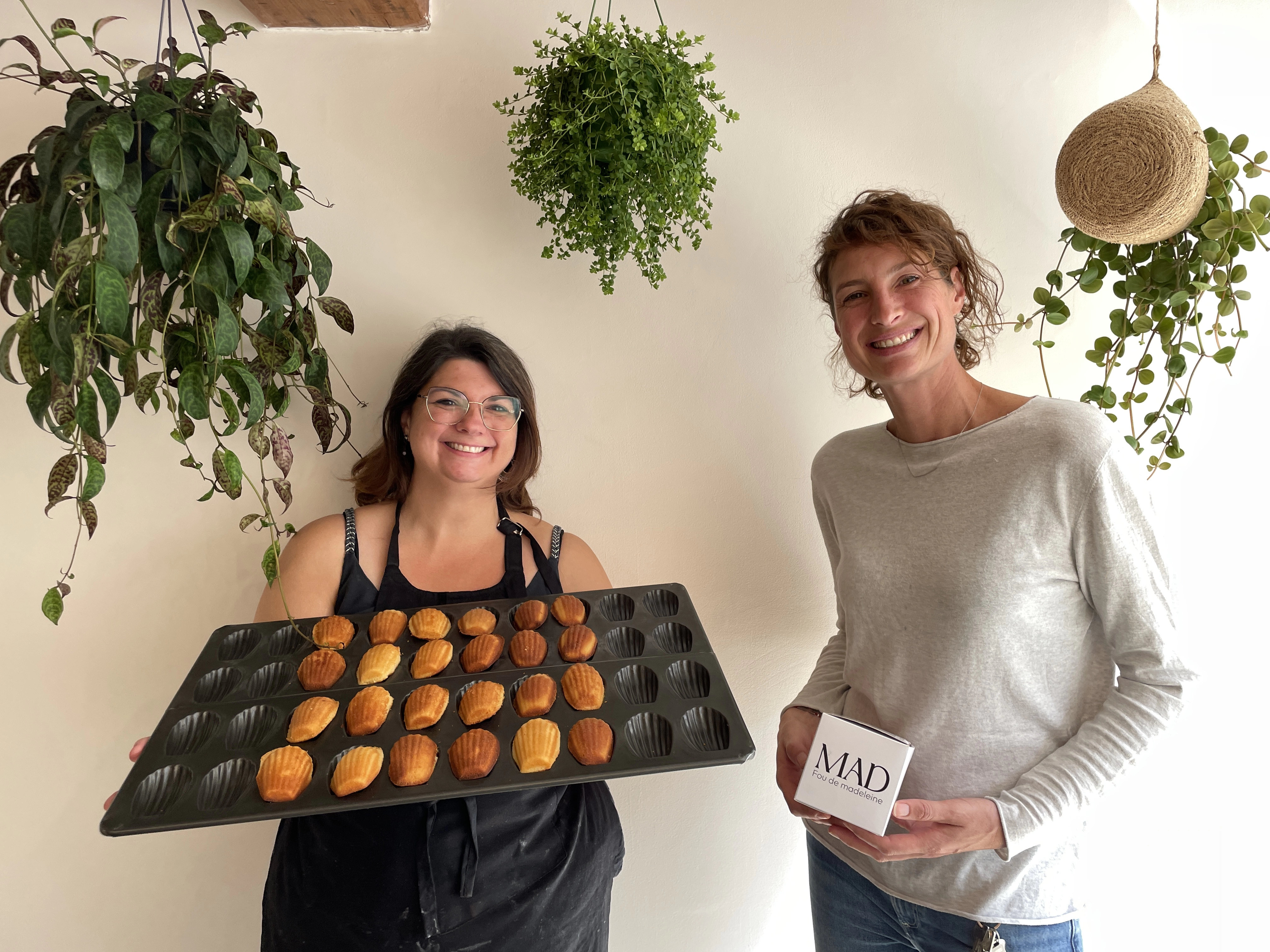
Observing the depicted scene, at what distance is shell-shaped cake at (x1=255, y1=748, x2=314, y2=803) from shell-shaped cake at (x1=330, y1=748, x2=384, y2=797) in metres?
0.04

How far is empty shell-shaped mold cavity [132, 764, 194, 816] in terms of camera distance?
1.08m

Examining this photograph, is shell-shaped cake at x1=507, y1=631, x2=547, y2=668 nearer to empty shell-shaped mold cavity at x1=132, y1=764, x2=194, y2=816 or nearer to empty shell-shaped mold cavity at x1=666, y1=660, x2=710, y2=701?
empty shell-shaped mold cavity at x1=666, y1=660, x2=710, y2=701

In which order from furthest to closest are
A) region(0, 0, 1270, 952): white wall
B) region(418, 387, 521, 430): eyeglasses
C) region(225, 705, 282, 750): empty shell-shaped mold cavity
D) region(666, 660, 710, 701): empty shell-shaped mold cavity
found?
1. region(0, 0, 1270, 952): white wall
2. region(418, 387, 521, 430): eyeglasses
3. region(666, 660, 710, 701): empty shell-shaped mold cavity
4. region(225, 705, 282, 750): empty shell-shaped mold cavity

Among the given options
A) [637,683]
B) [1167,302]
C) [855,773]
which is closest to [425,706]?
[637,683]

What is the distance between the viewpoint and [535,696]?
49.6 inches

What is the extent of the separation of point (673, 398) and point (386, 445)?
2.36ft

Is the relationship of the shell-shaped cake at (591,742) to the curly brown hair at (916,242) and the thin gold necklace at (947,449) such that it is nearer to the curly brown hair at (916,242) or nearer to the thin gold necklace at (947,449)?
the thin gold necklace at (947,449)

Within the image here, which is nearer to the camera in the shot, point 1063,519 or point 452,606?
point 1063,519

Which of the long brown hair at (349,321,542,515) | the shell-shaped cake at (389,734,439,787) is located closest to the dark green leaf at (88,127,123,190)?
the long brown hair at (349,321,542,515)

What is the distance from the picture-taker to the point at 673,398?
6.05 ft

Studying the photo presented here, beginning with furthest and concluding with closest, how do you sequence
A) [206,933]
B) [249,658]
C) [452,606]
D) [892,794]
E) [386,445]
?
[206,933] < [386,445] < [452,606] < [249,658] < [892,794]

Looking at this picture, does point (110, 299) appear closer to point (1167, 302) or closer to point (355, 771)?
point (355, 771)

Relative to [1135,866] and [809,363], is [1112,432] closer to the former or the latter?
[809,363]

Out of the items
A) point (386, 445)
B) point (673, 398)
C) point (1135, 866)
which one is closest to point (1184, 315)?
point (673, 398)
